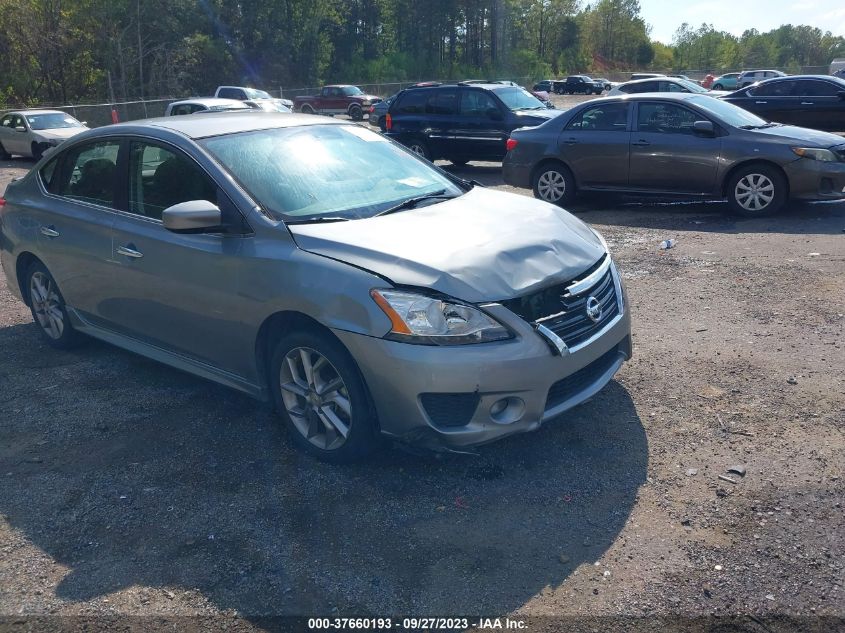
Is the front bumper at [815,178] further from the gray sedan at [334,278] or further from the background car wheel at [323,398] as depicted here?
the background car wheel at [323,398]

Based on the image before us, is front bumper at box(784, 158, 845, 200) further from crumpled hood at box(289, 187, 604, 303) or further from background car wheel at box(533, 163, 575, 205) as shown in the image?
crumpled hood at box(289, 187, 604, 303)

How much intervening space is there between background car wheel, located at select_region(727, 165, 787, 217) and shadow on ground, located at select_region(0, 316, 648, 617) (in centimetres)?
605

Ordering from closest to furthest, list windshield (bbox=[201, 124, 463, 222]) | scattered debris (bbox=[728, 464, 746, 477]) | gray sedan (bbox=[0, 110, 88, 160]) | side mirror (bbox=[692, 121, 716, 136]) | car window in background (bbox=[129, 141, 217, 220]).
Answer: scattered debris (bbox=[728, 464, 746, 477]), windshield (bbox=[201, 124, 463, 222]), car window in background (bbox=[129, 141, 217, 220]), side mirror (bbox=[692, 121, 716, 136]), gray sedan (bbox=[0, 110, 88, 160])

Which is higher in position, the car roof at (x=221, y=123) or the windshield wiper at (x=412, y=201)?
the car roof at (x=221, y=123)

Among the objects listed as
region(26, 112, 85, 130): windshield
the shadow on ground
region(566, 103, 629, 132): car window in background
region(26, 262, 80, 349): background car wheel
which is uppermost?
region(566, 103, 629, 132): car window in background

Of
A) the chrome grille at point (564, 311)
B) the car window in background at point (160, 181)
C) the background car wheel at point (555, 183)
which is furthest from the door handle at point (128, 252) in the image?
the background car wheel at point (555, 183)

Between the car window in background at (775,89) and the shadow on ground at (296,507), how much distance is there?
615 inches

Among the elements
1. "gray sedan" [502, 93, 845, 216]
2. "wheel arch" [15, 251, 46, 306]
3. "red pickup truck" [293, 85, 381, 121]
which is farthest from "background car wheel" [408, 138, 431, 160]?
"red pickup truck" [293, 85, 381, 121]

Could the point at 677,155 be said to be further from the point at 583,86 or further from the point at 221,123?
the point at 583,86

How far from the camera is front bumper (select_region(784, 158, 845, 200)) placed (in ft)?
31.5

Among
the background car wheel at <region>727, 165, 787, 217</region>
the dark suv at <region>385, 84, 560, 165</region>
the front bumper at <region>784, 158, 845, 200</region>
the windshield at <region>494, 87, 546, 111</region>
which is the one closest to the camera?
the front bumper at <region>784, 158, 845, 200</region>

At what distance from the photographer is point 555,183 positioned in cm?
1153

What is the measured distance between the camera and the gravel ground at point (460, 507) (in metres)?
3.12

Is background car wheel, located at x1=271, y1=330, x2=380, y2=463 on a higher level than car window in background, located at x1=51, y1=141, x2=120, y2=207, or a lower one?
lower
